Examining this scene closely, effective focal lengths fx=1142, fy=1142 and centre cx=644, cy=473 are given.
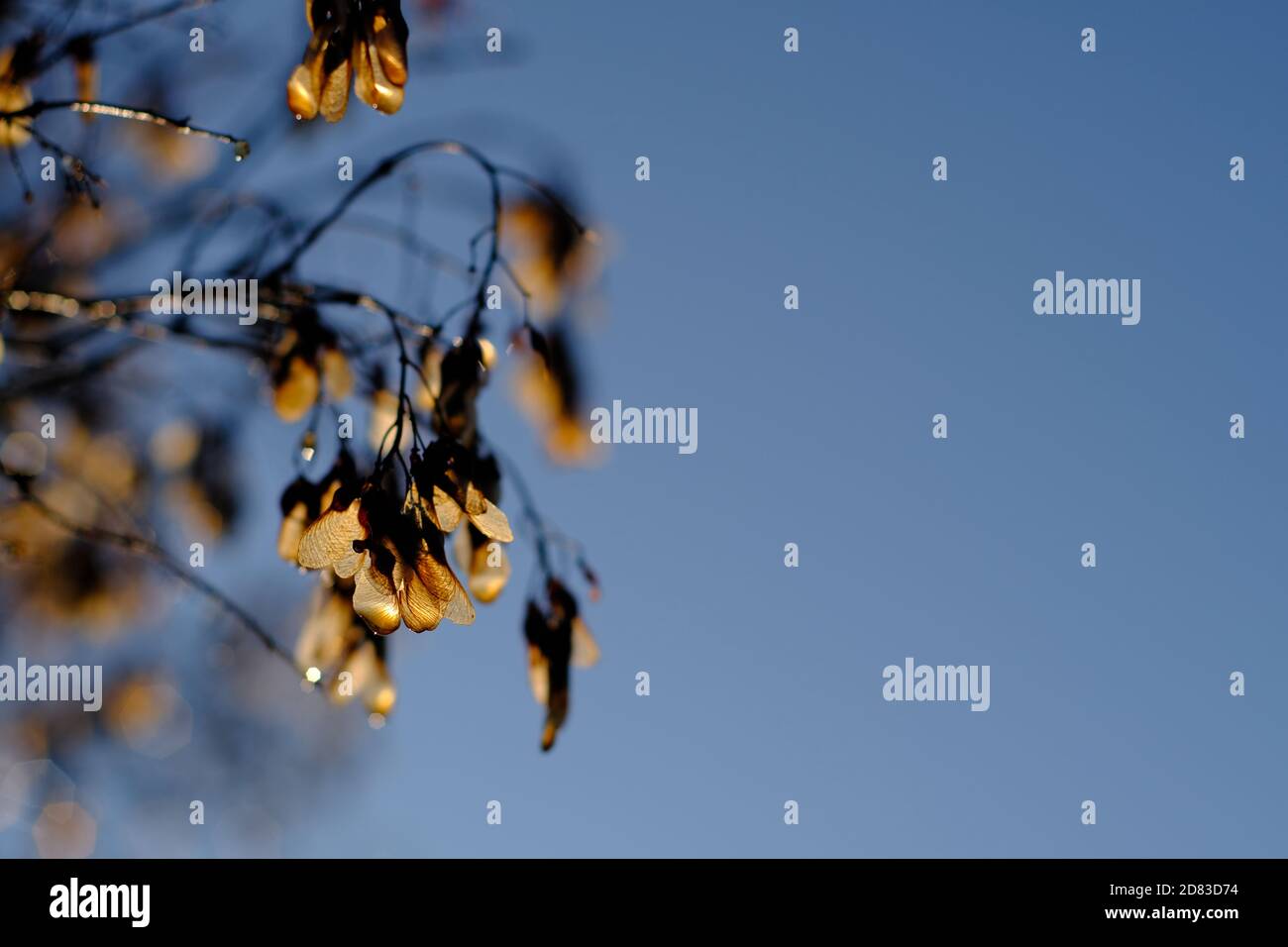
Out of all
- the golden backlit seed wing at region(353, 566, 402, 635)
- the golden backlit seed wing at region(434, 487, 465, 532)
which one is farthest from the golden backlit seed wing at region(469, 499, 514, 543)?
the golden backlit seed wing at region(353, 566, 402, 635)

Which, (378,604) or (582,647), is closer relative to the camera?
(378,604)

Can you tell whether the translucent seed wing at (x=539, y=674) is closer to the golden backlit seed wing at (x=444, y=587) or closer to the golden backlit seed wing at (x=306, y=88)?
the golden backlit seed wing at (x=444, y=587)

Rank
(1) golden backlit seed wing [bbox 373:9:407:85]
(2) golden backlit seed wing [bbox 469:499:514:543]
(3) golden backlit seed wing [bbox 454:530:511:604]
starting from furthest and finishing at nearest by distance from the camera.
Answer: (3) golden backlit seed wing [bbox 454:530:511:604] → (1) golden backlit seed wing [bbox 373:9:407:85] → (2) golden backlit seed wing [bbox 469:499:514:543]

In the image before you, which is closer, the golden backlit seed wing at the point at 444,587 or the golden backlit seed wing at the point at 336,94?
the golden backlit seed wing at the point at 444,587

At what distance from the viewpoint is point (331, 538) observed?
1.11m

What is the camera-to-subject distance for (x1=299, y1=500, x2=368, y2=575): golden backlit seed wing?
110 centimetres

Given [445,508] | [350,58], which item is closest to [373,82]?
[350,58]

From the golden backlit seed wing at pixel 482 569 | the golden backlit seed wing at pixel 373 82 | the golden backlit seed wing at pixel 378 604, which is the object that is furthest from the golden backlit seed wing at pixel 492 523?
the golden backlit seed wing at pixel 373 82

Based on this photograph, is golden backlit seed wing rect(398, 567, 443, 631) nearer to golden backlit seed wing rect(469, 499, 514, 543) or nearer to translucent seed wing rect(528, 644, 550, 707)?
golden backlit seed wing rect(469, 499, 514, 543)

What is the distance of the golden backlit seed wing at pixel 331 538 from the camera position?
43.2 inches

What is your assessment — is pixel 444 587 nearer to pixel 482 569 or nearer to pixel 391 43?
pixel 482 569
